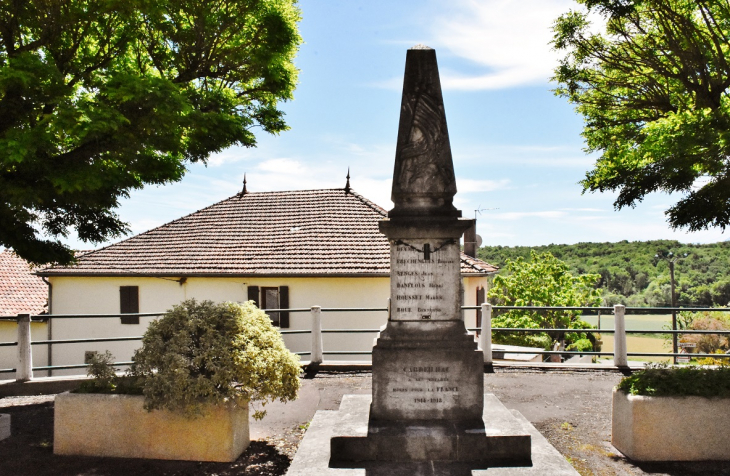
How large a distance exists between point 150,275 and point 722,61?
17962 millimetres

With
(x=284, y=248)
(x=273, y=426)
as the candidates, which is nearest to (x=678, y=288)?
(x=284, y=248)

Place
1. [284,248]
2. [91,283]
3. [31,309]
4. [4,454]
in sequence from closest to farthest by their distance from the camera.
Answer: [4,454], [284,248], [91,283], [31,309]

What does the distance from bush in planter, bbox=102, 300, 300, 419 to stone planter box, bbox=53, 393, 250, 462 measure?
261 mm

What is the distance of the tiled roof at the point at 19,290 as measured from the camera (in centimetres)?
2503

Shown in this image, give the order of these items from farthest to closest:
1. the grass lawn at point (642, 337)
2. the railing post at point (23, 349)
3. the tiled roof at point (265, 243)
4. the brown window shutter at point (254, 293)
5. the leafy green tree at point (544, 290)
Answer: the grass lawn at point (642, 337) < the leafy green tree at point (544, 290) < the brown window shutter at point (254, 293) < the tiled roof at point (265, 243) < the railing post at point (23, 349)

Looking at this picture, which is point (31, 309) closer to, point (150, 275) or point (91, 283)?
point (91, 283)

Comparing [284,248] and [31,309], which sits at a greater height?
[284,248]

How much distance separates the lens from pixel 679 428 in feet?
20.7

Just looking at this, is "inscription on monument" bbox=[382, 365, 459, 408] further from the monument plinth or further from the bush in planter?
the bush in planter

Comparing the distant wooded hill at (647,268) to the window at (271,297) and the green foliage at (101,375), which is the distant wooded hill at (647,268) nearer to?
the window at (271,297)

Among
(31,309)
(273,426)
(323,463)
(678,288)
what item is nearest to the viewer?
(323,463)

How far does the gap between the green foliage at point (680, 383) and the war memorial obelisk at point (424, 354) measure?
1.35 m

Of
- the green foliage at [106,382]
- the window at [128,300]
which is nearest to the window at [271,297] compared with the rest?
the window at [128,300]

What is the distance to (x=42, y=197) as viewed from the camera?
27.8 feet
